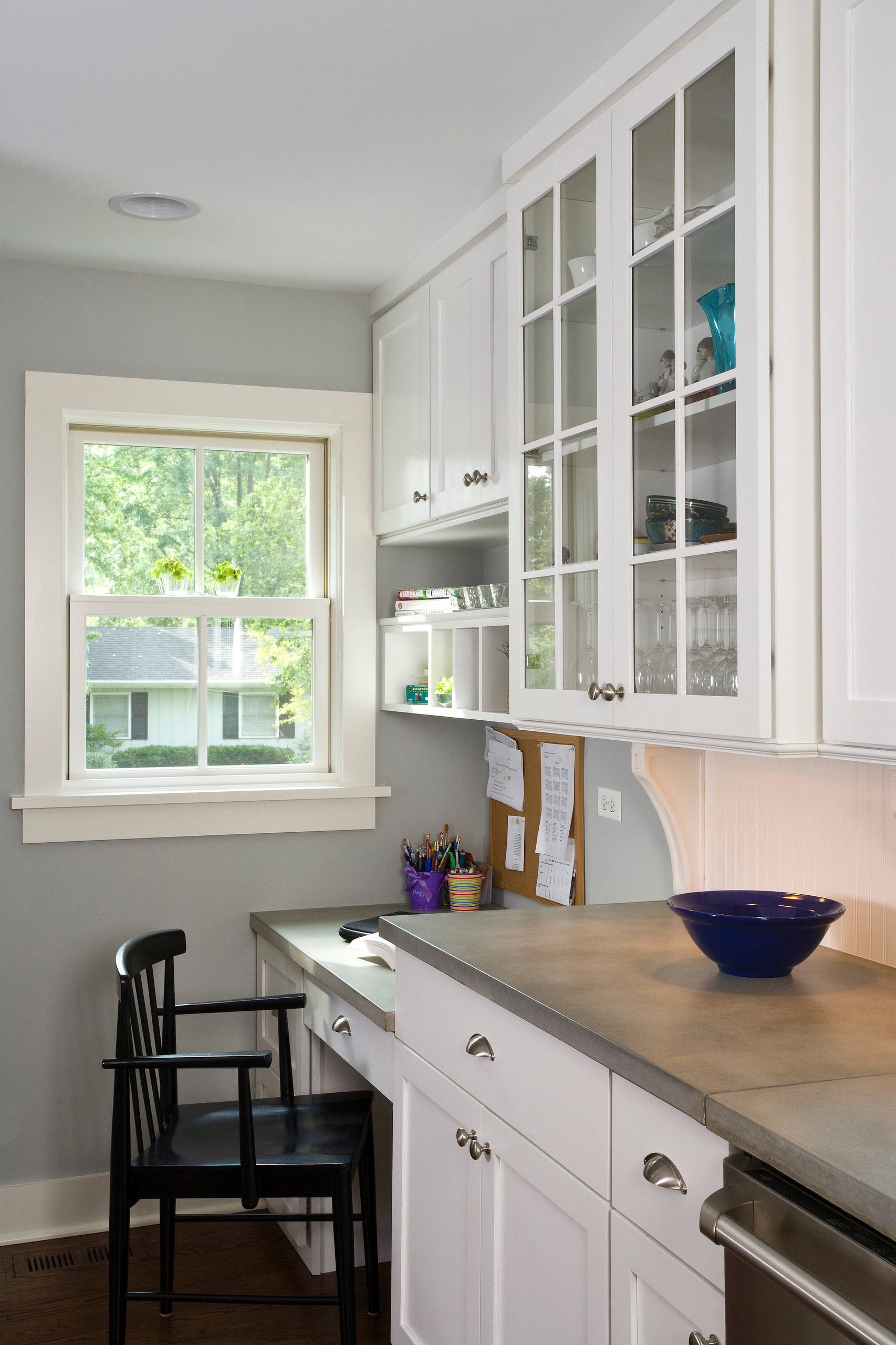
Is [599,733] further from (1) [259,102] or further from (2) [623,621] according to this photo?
(1) [259,102]

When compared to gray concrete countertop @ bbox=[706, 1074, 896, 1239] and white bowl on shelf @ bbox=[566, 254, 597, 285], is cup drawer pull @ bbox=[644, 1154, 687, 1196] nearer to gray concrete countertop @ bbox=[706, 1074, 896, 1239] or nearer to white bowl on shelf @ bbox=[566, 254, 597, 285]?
gray concrete countertop @ bbox=[706, 1074, 896, 1239]

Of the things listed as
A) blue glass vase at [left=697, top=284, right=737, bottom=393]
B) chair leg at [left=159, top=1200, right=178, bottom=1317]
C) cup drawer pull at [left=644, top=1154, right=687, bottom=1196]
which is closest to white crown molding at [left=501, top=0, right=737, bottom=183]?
blue glass vase at [left=697, top=284, right=737, bottom=393]

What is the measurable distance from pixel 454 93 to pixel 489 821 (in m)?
2.04

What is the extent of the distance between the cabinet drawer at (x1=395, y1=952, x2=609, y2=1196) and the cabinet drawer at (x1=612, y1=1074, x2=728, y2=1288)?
0.04 m

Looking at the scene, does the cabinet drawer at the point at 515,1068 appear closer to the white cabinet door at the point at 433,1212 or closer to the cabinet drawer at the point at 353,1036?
the white cabinet door at the point at 433,1212

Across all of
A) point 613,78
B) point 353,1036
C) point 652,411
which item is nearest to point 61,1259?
point 353,1036

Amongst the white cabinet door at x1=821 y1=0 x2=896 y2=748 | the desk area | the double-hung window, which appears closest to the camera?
the white cabinet door at x1=821 y1=0 x2=896 y2=748

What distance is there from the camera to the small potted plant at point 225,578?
10.9 feet

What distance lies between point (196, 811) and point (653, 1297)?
2.09 metres

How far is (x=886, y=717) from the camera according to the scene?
1443 millimetres

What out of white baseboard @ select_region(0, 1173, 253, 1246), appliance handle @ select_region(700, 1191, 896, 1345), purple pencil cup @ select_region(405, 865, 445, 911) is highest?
appliance handle @ select_region(700, 1191, 896, 1345)

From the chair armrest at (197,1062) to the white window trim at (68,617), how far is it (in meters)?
0.86

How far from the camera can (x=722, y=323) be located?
1.68 metres

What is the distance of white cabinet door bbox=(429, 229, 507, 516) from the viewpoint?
2533 mm
